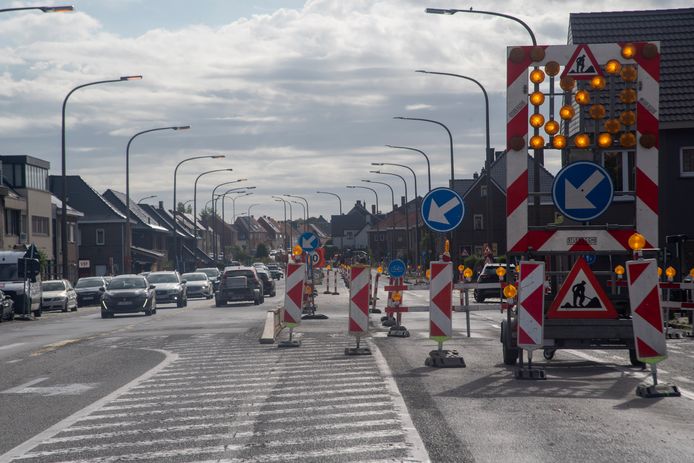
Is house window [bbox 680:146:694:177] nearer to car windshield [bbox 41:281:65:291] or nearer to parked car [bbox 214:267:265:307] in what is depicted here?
parked car [bbox 214:267:265:307]

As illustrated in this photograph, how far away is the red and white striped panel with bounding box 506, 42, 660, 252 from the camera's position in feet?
45.0

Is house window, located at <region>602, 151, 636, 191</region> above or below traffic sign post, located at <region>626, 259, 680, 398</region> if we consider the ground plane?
above

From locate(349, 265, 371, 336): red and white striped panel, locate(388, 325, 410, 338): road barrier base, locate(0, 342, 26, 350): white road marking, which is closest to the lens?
locate(349, 265, 371, 336): red and white striped panel

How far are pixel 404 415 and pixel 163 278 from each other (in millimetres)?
38843

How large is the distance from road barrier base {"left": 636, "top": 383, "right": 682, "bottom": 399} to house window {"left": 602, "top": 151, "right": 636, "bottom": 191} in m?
3.11

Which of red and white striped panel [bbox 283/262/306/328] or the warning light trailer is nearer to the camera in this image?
the warning light trailer

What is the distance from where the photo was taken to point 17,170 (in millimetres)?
71938

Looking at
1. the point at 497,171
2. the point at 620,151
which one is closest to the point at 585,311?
the point at 620,151

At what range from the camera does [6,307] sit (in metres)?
36.0

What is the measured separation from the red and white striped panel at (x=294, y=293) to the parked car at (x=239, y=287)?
25.0m

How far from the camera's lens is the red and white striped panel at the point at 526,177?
45.0 ft

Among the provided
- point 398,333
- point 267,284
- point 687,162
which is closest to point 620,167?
point 398,333

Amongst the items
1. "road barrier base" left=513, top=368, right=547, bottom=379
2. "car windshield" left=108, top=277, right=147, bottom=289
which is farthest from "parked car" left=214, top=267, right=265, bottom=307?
"road barrier base" left=513, top=368, right=547, bottom=379

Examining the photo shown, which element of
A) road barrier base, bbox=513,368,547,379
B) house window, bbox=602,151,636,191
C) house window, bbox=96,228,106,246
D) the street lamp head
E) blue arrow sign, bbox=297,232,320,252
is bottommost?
road barrier base, bbox=513,368,547,379
